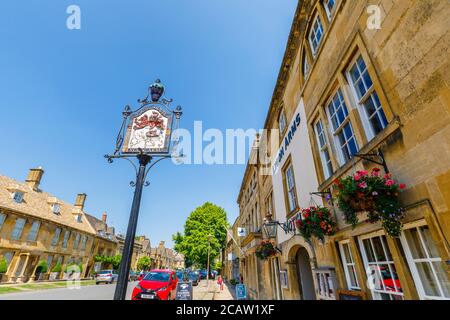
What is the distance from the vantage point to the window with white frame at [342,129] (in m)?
5.62

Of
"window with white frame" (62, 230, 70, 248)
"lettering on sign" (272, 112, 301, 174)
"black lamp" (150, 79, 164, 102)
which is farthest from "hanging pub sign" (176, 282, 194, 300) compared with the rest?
"window with white frame" (62, 230, 70, 248)

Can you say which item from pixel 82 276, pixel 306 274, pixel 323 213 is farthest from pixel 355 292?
pixel 82 276

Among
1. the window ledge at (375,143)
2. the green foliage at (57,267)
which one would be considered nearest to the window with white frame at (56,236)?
the green foliage at (57,267)

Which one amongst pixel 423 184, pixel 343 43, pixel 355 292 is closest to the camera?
pixel 423 184

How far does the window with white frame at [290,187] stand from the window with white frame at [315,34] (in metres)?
4.85

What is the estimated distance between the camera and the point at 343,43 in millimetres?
5695

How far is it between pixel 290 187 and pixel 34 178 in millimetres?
38994

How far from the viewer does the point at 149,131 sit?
19.1 feet

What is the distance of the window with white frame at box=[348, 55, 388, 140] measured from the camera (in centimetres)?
465

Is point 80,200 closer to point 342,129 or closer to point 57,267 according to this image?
point 57,267

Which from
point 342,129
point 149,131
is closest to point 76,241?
point 149,131

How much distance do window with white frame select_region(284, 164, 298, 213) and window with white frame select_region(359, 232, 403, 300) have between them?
4.21 meters
